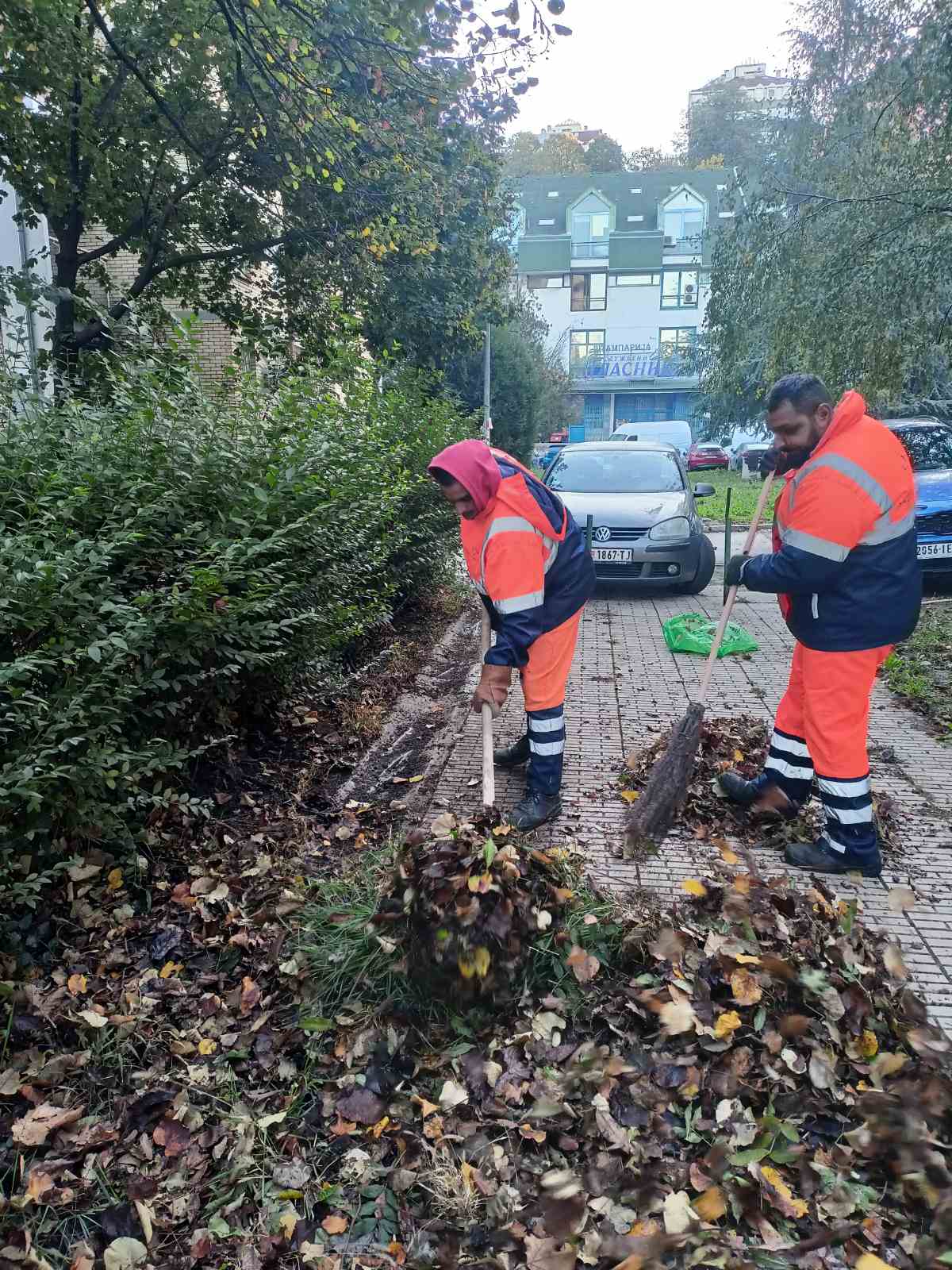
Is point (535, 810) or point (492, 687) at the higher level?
point (492, 687)

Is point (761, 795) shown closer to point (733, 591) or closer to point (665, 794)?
point (665, 794)

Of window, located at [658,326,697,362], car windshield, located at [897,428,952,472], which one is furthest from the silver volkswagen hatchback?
window, located at [658,326,697,362]

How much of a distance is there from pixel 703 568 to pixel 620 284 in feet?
154

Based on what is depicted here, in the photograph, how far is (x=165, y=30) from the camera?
23.9 ft

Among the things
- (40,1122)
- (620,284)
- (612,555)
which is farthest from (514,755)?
(620,284)

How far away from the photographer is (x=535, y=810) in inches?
163

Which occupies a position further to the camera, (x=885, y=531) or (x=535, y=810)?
(x=535, y=810)

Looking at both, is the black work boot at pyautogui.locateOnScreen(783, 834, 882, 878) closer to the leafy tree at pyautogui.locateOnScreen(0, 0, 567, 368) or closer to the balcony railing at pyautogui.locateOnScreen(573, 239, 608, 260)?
the leafy tree at pyautogui.locateOnScreen(0, 0, 567, 368)

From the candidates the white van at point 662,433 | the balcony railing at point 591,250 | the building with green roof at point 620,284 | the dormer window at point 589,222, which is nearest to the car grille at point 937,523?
the white van at point 662,433

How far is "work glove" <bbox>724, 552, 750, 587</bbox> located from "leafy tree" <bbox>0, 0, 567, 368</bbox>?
321cm

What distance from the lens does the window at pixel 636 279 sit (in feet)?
167

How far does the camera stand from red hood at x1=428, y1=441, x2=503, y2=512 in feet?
12.2

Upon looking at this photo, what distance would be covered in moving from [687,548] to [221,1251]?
8058 mm

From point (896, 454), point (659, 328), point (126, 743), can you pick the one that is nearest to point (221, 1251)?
point (126, 743)
